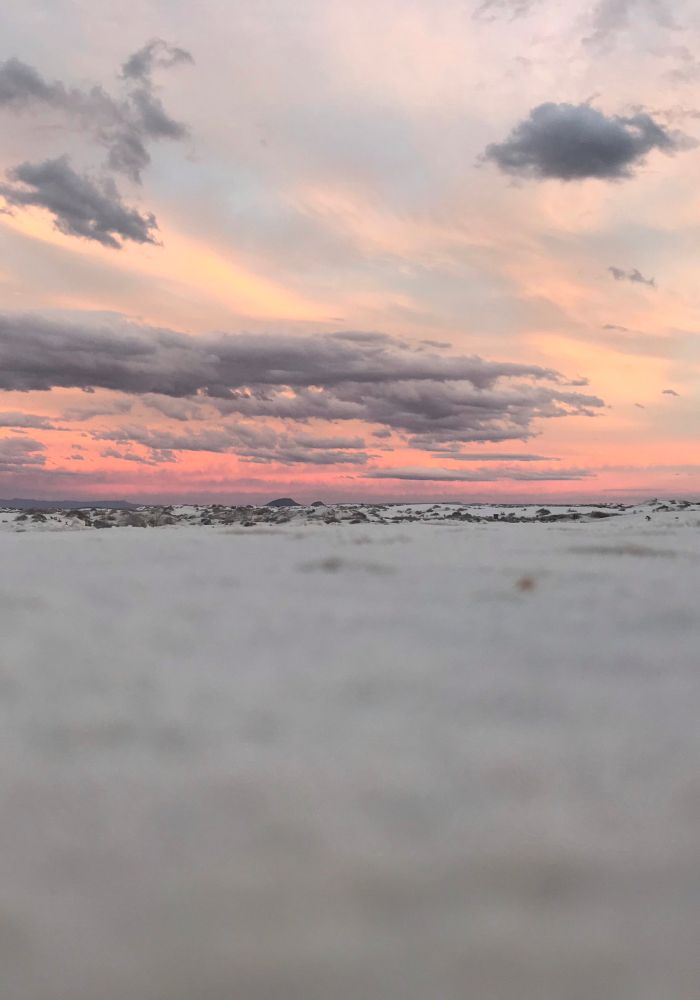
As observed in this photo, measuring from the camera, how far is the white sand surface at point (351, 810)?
926mm

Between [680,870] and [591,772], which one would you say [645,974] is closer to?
[680,870]

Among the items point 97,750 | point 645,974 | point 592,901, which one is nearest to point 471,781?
point 592,901

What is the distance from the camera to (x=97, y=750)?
1457mm

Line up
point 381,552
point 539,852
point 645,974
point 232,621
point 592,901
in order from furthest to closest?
point 381,552 < point 232,621 < point 539,852 < point 592,901 < point 645,974

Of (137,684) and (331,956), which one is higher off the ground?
(137,684)

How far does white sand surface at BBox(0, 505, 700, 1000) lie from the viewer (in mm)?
926

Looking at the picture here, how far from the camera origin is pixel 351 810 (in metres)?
1.24

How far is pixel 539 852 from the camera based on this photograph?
1.12 m

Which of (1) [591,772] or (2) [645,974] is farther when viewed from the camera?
(1) [591,772]

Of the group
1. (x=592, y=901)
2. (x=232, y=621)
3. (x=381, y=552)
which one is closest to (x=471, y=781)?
(x=592, y=901)

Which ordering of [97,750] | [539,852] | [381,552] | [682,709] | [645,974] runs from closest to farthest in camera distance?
[645,974]
[539,852]
[97,750]
[682,709]
[381,552]

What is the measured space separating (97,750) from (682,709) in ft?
4.50

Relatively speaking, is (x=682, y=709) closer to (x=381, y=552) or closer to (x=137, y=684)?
(x=137, y=684)

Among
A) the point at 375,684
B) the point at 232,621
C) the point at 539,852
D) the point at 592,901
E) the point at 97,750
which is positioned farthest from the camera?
the point at 232,621
